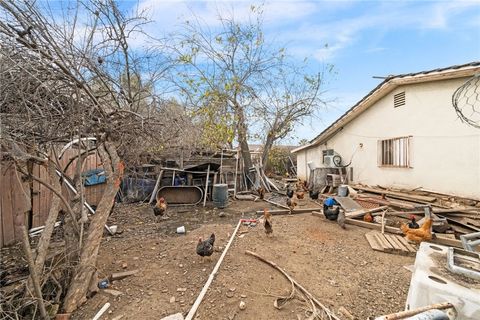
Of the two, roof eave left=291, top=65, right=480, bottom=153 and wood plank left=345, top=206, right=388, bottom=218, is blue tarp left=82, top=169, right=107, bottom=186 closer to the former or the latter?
wood plank left=345, top=206, right=388, bottom=218

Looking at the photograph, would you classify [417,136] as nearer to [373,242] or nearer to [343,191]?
[343,191]

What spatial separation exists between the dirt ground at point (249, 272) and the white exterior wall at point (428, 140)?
2.95 meters

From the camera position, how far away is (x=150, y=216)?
277 inches

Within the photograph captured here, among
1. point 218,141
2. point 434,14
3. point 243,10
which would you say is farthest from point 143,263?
point 243,10

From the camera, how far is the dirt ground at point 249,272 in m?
2.76


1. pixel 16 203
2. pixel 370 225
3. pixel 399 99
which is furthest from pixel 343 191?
pixel 16 203

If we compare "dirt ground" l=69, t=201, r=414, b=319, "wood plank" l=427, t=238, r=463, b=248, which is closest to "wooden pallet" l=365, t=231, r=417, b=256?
"dirt ground" l=69, t=201, r=414, b=319

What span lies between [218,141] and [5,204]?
22.9 feet

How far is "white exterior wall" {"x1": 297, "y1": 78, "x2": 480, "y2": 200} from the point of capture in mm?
5617

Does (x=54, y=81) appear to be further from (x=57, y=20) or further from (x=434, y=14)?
(x=434, y=14)

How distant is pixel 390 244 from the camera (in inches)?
175

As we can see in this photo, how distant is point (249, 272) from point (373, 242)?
2852 mm

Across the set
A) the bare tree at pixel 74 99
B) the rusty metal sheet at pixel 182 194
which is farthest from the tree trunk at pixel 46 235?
the rusty metal sheet at pixel 182 194

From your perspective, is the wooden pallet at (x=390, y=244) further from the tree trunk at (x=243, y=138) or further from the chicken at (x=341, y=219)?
the tree trunk at (x=243, y=138)
